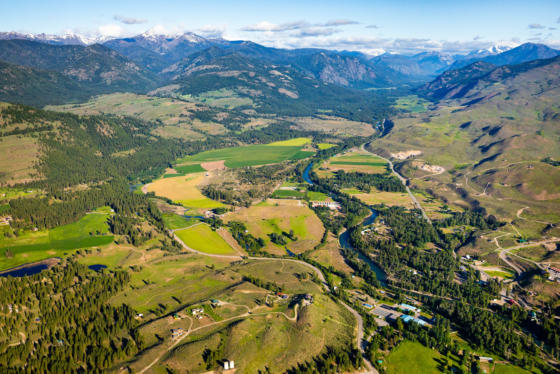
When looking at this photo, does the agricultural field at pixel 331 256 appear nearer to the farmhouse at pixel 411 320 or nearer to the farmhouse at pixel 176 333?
the farmhouse at pixel 411 320

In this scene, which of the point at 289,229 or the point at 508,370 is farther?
the point at 289,229

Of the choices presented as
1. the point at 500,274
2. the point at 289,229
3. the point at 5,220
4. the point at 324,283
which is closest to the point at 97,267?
the point at 5,220

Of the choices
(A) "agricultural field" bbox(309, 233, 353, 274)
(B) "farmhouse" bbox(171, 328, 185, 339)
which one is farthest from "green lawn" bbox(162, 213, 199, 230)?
(B) "farmhouse" bbox(171, 328, 185, 339)

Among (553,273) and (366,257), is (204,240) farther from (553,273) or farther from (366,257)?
(553,273)

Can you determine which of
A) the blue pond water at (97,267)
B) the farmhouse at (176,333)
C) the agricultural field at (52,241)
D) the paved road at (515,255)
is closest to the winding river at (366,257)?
the paved road at (515,255)

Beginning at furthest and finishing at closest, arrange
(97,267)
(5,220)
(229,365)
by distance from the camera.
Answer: (5,220) < (97,267) < (229,365)

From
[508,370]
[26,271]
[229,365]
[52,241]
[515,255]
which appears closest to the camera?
[229,365]
